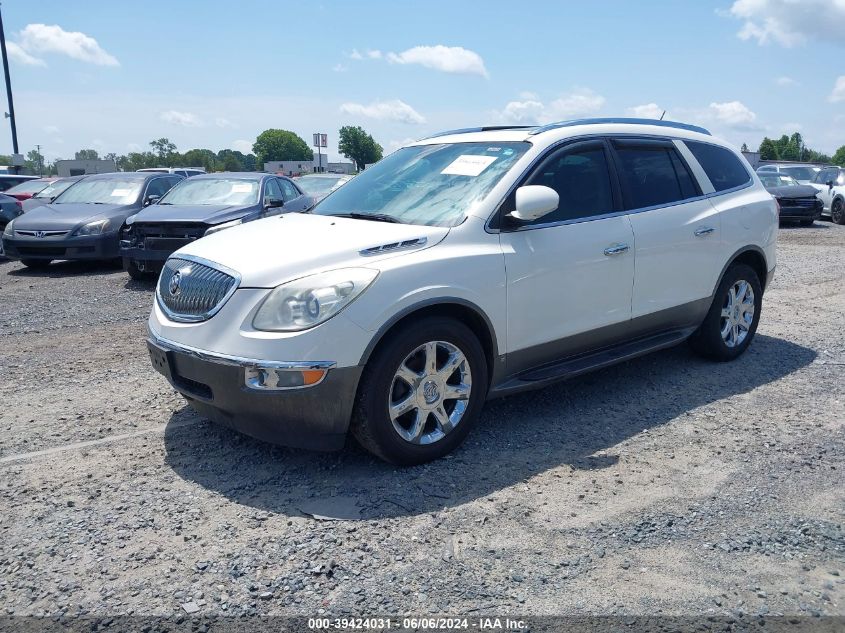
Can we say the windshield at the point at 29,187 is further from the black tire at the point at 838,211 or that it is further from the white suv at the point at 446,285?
the black tire at the point at 838,211

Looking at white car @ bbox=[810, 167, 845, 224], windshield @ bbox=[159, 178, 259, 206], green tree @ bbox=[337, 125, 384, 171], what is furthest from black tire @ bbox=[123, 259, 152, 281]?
green tree @ bbox=[337, 125, 384, 171]

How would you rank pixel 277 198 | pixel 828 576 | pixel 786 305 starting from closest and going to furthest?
pixel 828 576
pixel 786 305
pixel 277 198

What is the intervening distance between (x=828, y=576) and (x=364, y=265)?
8.20ft

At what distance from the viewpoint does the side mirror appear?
4172 millimetres

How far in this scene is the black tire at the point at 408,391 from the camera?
3729 mm

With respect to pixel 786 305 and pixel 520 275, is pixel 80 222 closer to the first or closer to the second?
pixel 520 275

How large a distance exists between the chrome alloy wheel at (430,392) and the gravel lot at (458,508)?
0.76ft

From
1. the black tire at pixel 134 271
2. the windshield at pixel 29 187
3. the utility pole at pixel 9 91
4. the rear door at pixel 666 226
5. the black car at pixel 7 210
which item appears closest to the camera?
the rear door at pixel 666 226

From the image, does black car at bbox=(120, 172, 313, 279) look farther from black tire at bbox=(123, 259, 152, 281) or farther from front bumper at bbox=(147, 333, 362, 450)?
front bumper at bbox=(147, 333, 362, 450)

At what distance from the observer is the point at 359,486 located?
12.5 feet

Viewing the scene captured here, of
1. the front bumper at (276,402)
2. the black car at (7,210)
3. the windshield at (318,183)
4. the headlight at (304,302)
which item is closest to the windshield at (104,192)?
the black car at (7,210)

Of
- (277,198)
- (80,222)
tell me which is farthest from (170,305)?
(80,222)

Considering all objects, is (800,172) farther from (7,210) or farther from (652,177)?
(7,210)

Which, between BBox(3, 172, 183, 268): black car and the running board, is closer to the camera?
the running board
